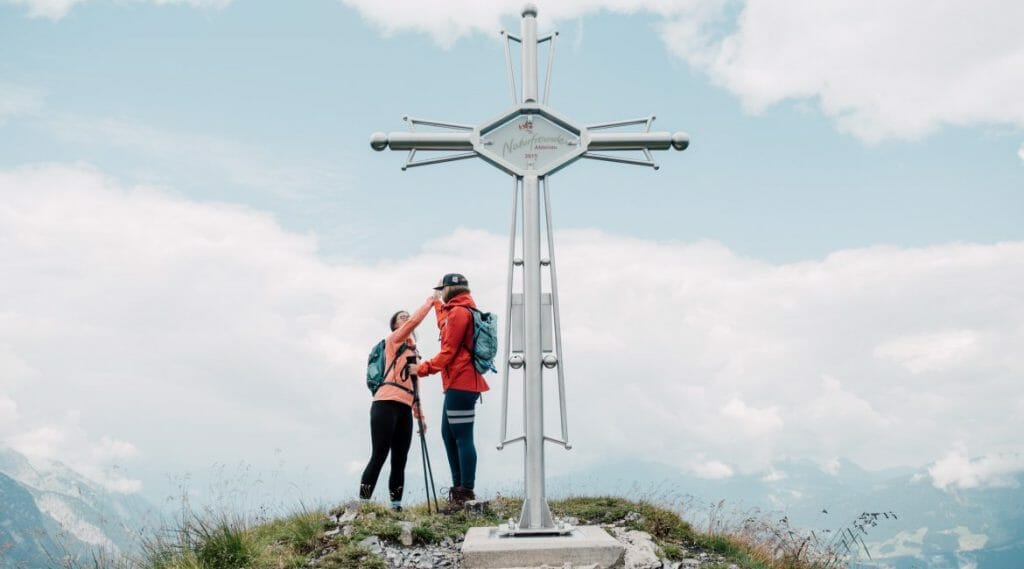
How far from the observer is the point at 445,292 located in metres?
7.98

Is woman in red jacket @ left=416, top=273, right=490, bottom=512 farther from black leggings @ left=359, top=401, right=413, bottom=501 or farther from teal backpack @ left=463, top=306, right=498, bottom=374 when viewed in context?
black leggings @ left=359, top=401, right=413, bottom=501

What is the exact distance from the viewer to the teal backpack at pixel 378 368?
8266 mm

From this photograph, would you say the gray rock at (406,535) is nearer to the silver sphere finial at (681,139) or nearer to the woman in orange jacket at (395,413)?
the woman in orange jacket at (395,413)

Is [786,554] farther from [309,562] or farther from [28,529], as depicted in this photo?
[28,529]

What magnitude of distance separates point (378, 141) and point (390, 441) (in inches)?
128

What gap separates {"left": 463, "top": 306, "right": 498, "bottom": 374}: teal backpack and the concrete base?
2062 mm

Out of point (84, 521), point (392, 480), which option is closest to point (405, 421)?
point (392, 480)

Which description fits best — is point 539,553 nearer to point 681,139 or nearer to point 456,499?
point 456,499

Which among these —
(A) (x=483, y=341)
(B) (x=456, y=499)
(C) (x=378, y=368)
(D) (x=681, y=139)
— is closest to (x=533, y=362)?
(A) (x=483, y=341)

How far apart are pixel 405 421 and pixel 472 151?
3.14 m

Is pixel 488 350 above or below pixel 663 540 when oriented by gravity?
above

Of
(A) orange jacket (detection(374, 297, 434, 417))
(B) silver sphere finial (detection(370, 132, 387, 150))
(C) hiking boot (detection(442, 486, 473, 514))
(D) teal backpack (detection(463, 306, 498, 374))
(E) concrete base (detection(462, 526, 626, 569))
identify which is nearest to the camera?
(E) concrete base (detection(462, 526, 626, 569))

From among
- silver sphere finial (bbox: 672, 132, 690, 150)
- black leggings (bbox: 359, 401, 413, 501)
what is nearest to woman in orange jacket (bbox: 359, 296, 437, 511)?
black leggings (bbox: 359, 401, 413, 501)

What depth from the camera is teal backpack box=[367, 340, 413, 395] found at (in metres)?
8.27
